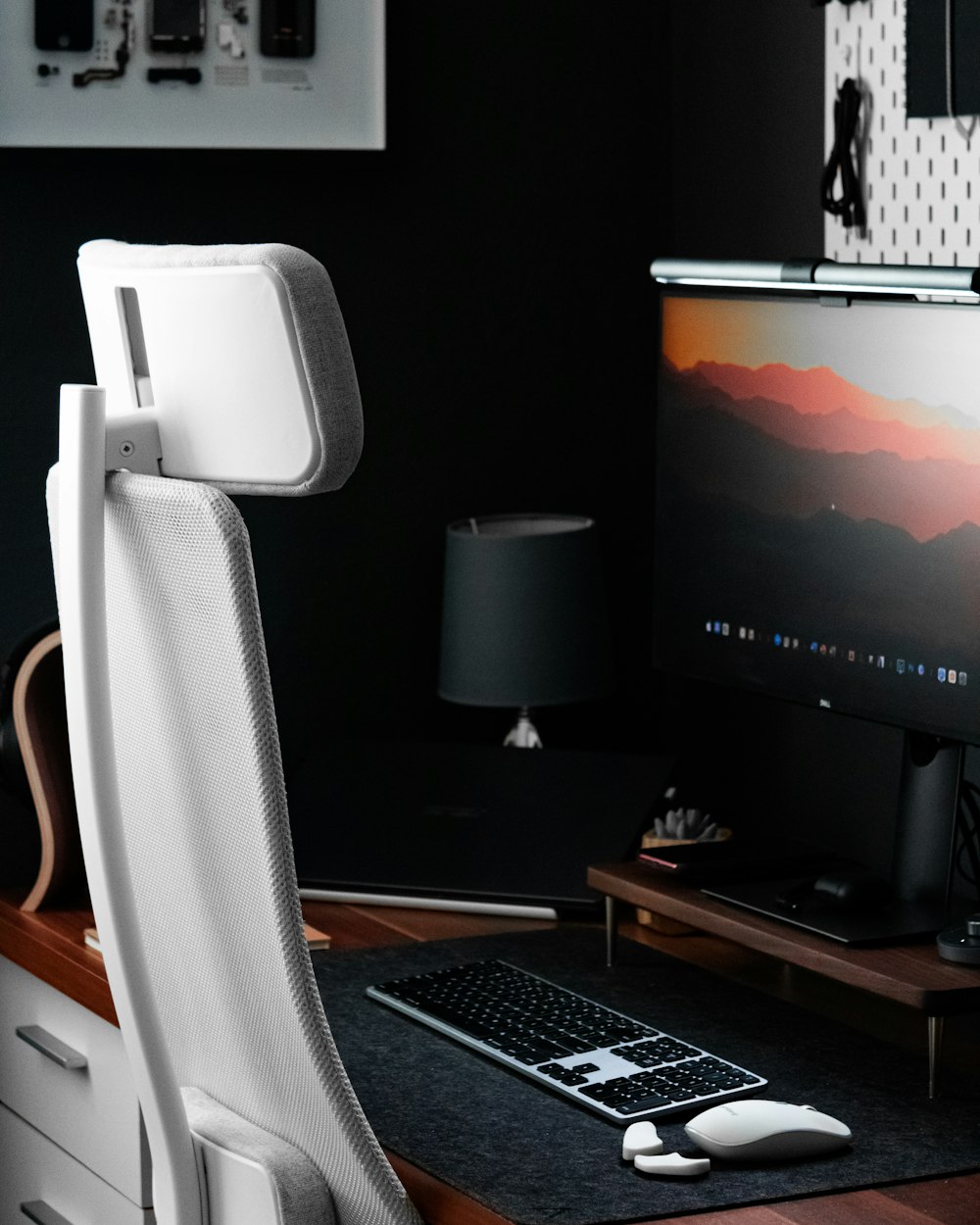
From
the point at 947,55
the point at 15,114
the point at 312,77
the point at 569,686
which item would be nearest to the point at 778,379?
the point at 947,55

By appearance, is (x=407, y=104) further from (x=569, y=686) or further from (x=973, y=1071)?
(x=973, y=1071)

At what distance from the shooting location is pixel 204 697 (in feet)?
3.79

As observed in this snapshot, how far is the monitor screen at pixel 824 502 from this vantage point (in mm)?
1547

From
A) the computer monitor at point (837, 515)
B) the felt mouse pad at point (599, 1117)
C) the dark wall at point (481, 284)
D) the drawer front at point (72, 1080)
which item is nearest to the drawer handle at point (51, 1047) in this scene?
the drawer front at point (72, 1080)

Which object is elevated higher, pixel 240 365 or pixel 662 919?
pixel 240 365

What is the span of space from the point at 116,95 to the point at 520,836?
935 mm

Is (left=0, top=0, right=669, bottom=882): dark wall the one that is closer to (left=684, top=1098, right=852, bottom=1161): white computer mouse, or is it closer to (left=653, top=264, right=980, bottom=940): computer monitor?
(left=653, top=264, right=980, bottom=940): computer monitor

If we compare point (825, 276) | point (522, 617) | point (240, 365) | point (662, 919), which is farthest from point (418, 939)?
point (240, 365)

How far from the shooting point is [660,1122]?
1.36 meters

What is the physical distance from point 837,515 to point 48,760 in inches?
34.2

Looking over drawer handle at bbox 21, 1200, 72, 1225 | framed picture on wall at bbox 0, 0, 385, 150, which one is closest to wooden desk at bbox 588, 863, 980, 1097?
drawer handle at bbox 21, 1200, 72, 1225

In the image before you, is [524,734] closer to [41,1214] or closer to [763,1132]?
[41,1214]

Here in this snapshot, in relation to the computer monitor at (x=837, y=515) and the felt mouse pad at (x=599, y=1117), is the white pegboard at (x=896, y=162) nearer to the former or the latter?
the computer monitor at (x=837, y=515)

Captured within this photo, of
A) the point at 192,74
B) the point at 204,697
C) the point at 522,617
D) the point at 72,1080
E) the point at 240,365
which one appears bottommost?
the point at 72,1080
